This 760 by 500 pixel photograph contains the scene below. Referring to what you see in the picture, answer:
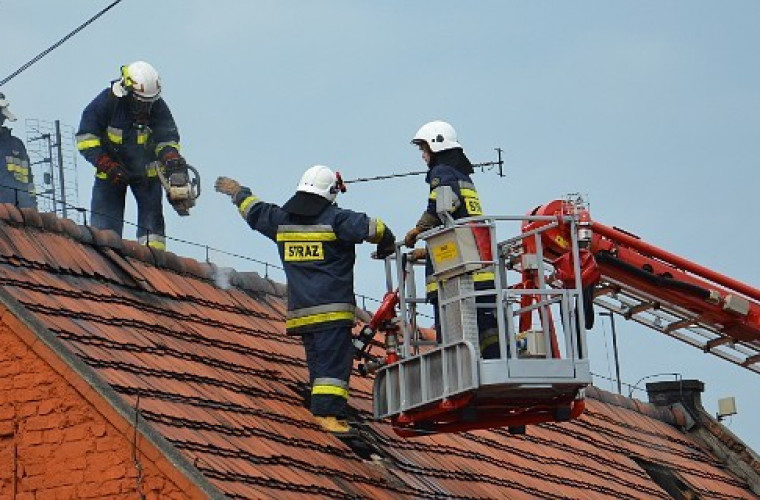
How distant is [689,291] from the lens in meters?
19.3

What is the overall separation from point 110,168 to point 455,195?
3.73 metres

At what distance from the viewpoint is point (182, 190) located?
661 inches

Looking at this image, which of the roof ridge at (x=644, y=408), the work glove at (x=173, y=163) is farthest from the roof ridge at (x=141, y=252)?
the roof ridge at (x=644, y=408)

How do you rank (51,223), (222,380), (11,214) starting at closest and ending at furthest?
(222,380)
(11,214)
(51,223)

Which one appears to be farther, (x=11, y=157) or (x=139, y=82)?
(x=11, y=157)

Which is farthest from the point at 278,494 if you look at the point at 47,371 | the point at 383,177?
the point at 383,177

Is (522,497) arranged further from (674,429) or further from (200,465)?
(674,429)

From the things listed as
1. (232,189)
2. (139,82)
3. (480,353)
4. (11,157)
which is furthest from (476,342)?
(11,157)

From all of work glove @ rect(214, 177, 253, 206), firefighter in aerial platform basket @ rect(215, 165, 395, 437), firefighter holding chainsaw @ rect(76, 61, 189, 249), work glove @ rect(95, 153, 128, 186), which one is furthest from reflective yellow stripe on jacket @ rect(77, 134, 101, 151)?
firefighter in aerial platform basket @ rect(215, 165, 395, 437)

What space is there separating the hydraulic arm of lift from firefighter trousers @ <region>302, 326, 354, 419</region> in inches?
176

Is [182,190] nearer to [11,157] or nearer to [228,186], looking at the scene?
[228,186]

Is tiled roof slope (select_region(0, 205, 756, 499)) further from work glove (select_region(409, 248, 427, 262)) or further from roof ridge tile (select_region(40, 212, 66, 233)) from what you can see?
work glove (select_region(409, 248, 427, 262))

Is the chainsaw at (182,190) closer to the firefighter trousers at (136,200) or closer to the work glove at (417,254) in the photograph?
the firefighter trousers at (136,200)

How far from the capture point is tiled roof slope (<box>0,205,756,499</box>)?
485 inches
